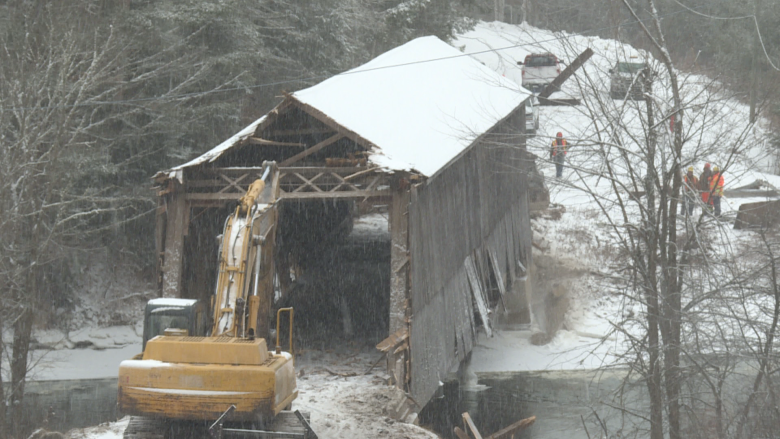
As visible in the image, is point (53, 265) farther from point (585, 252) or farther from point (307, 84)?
point (585, 252)

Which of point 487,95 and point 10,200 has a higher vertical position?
point 487,95

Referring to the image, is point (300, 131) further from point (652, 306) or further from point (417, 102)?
point (652, 306)

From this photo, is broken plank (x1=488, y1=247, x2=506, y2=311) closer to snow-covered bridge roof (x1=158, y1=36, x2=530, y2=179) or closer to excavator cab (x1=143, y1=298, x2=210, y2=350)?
snow-covered bridge roof (x1=158, y1=36, x2=530, y2=179)

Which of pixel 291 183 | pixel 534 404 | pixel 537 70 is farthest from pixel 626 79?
pixel 537 70

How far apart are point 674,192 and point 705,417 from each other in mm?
3558

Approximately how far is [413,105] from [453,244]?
359 cm

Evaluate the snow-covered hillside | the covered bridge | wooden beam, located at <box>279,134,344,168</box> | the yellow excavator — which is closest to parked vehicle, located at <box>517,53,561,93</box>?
the snow-covered hillside

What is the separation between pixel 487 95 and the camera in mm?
21625

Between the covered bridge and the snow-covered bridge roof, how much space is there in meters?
0.05

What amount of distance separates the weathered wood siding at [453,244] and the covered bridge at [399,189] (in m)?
0.04

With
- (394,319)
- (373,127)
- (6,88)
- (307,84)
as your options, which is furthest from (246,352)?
(307,84)

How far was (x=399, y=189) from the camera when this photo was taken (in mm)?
13758

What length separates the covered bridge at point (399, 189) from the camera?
1380cm

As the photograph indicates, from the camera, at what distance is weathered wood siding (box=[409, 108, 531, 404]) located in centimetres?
1417
